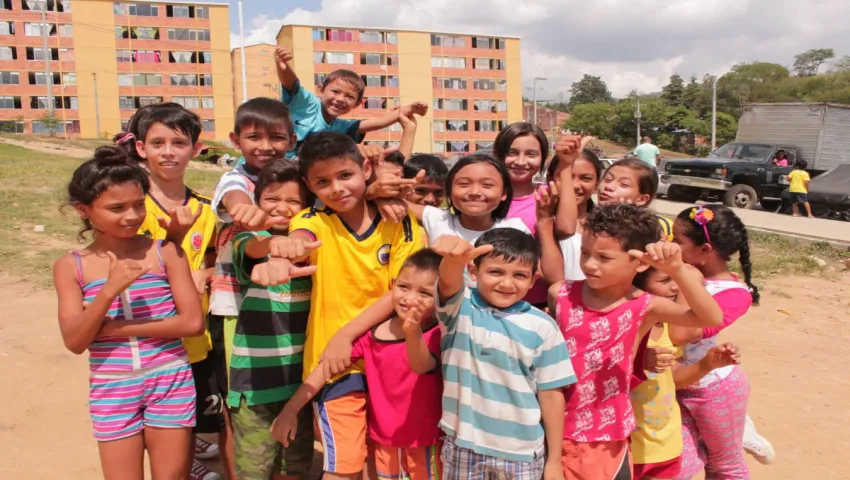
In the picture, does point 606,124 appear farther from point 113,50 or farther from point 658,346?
point 658,346

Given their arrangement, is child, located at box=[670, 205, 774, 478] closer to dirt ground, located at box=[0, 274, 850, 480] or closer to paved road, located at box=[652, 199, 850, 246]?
dirt ground, located at box=[0, 274, 850, 480]

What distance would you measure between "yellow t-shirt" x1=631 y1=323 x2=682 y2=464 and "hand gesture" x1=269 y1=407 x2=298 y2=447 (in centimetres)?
136

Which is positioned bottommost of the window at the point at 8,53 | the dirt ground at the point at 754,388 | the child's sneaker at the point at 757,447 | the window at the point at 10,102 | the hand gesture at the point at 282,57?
the dirt ground at the point at 754,388

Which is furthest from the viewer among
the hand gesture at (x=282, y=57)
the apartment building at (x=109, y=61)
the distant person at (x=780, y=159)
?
the apartment building at (x=109, y=61)

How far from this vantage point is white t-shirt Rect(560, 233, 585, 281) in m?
2.77

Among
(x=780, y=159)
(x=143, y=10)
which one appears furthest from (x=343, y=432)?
(x=143, y=10)

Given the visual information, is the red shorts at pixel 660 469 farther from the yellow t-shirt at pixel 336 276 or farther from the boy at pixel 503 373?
the yellow t-shirt at pixel 336 276

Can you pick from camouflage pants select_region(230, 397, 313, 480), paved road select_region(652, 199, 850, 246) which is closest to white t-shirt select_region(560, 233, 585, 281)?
camouflage pants select_region(230, 397, 313, 480)

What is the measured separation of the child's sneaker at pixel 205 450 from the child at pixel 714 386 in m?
2.61

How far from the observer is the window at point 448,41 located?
56.1m

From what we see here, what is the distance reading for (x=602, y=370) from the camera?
2.21m

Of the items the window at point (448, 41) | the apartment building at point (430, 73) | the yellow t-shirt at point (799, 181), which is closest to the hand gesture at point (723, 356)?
the yellow t-shirt at point (799, 181)

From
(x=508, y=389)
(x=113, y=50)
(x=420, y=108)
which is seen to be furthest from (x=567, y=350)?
(x=113, y=50)

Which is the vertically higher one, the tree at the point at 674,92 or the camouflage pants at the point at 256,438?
the tree at the point at 674,92
